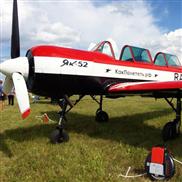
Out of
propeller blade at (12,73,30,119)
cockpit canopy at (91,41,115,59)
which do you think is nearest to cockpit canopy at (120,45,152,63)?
cockpit canopy at (91,41,115,59)

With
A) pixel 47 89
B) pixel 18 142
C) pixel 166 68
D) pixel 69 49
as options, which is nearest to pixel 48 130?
pixel 18 142

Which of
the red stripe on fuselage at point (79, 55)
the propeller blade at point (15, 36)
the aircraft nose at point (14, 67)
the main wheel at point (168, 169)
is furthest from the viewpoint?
the propeller blade at point (15, 36)

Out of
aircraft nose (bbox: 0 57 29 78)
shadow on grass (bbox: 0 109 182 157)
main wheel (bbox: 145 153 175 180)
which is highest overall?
aircraft nose (bbox: 0 57 29 78)

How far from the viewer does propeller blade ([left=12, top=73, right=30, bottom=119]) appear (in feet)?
20.2

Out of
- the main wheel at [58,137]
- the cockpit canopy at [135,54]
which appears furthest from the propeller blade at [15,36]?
the cockpit canopy at [135,54]

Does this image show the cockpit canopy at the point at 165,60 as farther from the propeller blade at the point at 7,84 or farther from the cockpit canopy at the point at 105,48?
the propeller blade at the point at 7,84

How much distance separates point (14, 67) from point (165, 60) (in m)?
5.19

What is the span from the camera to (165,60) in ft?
31.3

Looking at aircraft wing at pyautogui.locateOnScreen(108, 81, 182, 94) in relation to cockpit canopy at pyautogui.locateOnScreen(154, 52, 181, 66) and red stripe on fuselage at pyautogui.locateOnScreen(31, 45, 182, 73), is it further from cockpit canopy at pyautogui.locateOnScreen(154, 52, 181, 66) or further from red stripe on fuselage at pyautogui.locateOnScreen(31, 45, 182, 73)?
cockpit canopy at pyautogui.locateOnScreen(154, 52, 181, 66)

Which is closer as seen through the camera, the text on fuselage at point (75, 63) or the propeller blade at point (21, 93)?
the propeller blade at point (21, 93)

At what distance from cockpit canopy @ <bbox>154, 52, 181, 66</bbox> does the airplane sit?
2.72ft

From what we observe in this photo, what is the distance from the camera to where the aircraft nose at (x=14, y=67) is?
669 centimetres

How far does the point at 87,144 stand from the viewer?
7.11 meters

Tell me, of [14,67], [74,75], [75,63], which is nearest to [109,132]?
[74,75]
